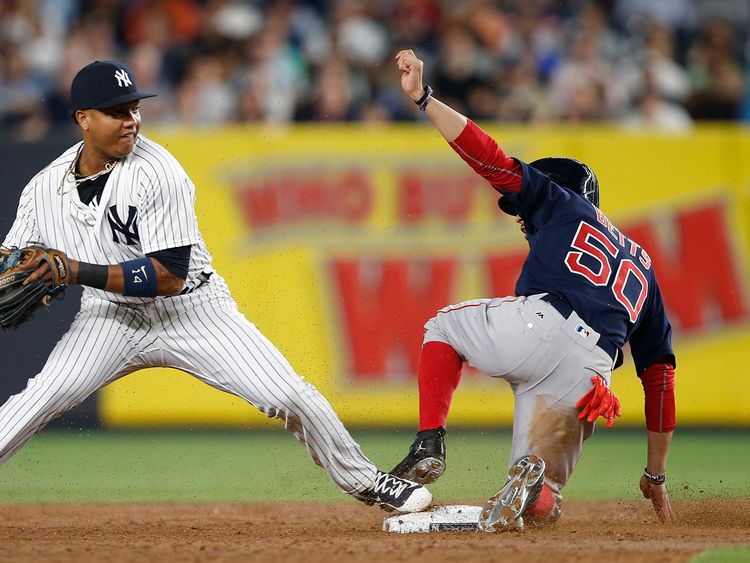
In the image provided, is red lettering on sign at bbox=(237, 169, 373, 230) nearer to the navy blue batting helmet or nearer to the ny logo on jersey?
the navy blue batting helmet

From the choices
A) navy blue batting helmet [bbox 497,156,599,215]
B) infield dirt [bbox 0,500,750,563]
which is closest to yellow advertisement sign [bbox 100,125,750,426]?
infield dirt [bbox 0,500,750,563]

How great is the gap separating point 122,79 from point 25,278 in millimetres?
985

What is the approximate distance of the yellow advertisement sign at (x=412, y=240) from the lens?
30.6 feet

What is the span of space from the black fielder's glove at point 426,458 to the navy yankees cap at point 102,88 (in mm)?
1956

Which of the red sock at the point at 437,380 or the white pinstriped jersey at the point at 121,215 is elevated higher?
the white pinstriped jersey at the point at 121,215

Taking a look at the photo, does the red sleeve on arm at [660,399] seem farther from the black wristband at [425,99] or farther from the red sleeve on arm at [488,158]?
the black wristband at [425,99]

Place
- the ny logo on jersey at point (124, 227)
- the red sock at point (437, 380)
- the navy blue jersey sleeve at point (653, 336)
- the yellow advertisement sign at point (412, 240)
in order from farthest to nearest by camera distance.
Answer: the yellow advertisement sign at point (412, 240), the navy blue jersey sleeve at point (653, 336), the red sock at point (437, 380), the ny logo on jersey at point (124, 227)

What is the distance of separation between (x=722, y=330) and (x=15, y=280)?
20.8 ft

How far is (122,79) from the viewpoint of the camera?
5.16 metres

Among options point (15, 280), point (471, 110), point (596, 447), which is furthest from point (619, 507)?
point (471, 110)

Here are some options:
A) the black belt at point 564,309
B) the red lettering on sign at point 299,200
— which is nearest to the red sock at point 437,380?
the black belt at point 564,309

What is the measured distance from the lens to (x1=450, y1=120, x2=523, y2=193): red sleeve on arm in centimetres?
498

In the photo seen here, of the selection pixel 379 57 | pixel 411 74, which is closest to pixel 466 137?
pixel 411 74

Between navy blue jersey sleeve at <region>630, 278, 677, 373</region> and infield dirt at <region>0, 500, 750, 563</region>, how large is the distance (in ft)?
2.61
